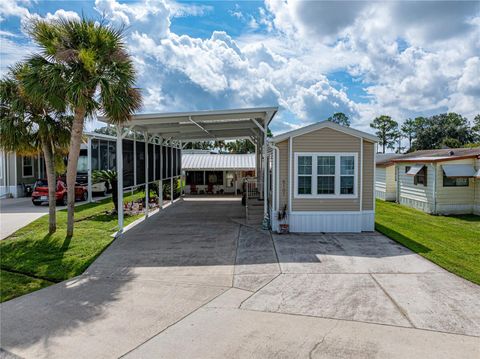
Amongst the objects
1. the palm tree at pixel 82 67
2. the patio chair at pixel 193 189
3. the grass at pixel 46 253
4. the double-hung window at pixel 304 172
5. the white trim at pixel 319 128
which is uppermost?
the palm tree at pixel 82 67

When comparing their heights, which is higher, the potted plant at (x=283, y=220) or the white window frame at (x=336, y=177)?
the white window frame at (x=336, y=177)

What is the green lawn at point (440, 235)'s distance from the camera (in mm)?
7142

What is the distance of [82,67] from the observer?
827cm

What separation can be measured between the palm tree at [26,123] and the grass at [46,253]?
3.95 ft

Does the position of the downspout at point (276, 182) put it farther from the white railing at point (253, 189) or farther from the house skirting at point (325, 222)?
the white railing at point (253, 189)

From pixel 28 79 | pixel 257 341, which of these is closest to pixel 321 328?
pixel 257 341

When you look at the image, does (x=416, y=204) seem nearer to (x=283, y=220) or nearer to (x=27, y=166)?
(x=283, y=220)

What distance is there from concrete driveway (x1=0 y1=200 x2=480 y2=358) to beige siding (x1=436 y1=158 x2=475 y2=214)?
25.3 ft

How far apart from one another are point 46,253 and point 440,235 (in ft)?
36.1

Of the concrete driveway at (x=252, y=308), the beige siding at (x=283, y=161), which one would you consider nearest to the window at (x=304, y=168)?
the beige siding at (x=283, y=161)

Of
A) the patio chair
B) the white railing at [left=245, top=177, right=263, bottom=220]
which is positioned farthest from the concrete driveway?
the patio chair

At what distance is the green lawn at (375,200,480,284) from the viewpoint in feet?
23.4

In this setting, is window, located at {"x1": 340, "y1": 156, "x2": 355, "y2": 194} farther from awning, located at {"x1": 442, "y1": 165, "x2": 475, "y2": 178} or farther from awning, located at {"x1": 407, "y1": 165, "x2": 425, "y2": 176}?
awning, located at {"x1": 407, "y1": 165, "x2": 425, "y2": 176}

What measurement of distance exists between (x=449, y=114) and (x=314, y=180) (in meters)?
55.1
